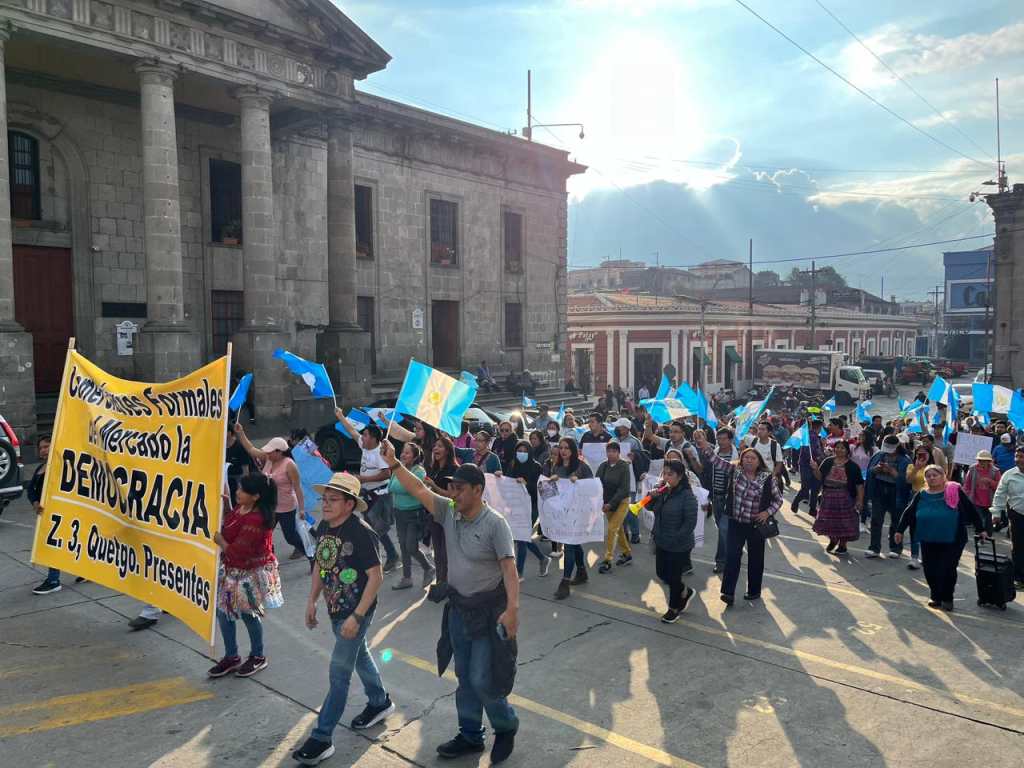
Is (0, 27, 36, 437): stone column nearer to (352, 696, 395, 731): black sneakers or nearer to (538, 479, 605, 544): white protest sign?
(538, 479, 605, 544): white protest sign

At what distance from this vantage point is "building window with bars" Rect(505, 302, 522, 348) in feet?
109

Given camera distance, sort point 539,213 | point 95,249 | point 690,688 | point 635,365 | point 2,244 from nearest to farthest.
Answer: point 690,688 → point 2,244 → point 95,249 → point 539,213 → point 635,365

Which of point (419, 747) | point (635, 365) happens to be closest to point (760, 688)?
point (419, 747)

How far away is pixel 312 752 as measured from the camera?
4879mm

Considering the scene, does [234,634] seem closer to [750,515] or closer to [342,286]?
[750,515]

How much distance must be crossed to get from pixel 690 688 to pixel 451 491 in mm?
2683

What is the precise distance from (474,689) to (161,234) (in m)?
16.1

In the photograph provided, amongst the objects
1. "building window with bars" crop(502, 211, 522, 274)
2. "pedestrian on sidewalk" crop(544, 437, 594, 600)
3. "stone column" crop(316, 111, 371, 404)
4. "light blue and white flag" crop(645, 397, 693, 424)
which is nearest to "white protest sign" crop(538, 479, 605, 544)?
"pedestrian on sidewalk" crop(544, 437, 594, 600)

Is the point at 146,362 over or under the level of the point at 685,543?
over

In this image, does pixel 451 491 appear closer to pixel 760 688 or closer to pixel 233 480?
pixel 760 688

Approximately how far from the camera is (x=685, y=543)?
7703mm

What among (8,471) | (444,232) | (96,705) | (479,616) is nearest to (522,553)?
(479,616)

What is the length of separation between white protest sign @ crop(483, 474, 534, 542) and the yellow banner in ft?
12.0

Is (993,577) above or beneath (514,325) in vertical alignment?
beneath
